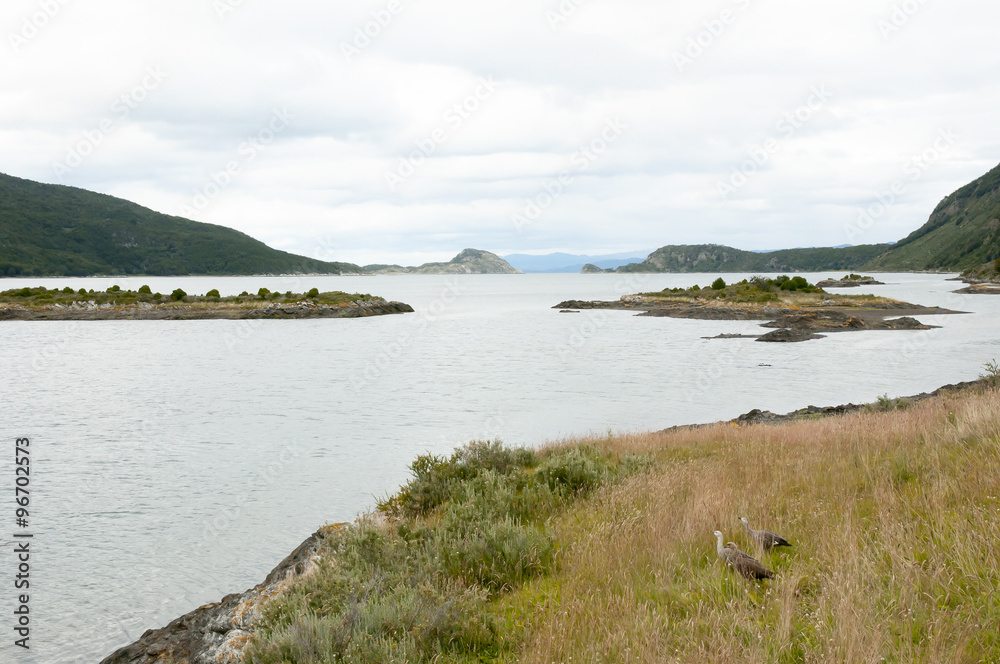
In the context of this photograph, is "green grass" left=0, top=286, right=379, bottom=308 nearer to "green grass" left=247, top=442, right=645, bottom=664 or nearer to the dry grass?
"green grass" left=247, top=442, right=645, bottom=664

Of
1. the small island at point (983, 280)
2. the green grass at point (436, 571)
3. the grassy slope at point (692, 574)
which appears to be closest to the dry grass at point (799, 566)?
the grassy slope at point (692, 574)

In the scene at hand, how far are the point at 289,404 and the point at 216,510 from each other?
1364 cm

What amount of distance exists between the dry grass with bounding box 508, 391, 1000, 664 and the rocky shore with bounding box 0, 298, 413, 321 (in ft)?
250

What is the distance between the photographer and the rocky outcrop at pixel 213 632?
6.80 meters

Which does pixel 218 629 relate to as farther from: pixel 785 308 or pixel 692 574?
pixel 785 308

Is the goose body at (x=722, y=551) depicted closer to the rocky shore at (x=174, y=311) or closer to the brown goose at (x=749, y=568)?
the brown goose at (x=749, y=568)

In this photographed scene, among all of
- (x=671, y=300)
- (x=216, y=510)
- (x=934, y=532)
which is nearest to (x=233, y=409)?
(x=216, y=510)

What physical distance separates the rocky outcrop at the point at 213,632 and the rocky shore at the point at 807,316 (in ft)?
160

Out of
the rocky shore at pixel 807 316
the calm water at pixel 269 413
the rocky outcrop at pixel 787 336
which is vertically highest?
the rocky shore at pixel 807 316

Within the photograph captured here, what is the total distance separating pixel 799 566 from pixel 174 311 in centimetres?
8379

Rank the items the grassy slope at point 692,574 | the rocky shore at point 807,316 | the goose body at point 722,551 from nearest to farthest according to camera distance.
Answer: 1. the grassy slope at point 692,574
2. the goose body at point 722,551
3. the rocky shore at point 807,316

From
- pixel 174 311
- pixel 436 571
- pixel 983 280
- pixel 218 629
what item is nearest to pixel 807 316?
pixel 436 571

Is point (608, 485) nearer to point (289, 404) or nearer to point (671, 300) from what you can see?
point (289, 404)

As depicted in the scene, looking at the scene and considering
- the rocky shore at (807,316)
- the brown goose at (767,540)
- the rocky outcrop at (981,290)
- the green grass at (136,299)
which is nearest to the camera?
the brown goose at (767,540)
